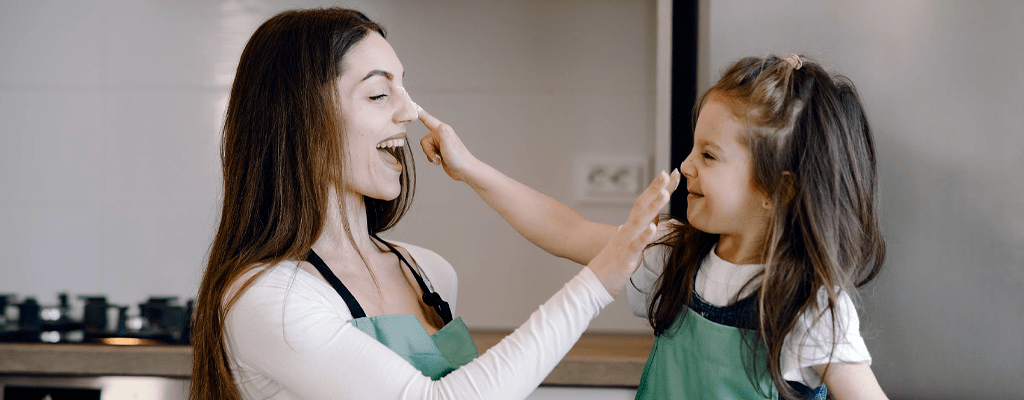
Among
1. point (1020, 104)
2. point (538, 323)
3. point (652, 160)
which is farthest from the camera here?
point (652, 160)

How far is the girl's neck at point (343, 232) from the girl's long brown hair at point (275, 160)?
5 cm

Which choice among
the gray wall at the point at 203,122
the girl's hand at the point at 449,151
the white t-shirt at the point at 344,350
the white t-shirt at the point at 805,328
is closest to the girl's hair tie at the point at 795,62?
the white t-shirt at the point at 805,328

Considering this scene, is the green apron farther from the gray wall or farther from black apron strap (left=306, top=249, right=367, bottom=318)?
the gray wall

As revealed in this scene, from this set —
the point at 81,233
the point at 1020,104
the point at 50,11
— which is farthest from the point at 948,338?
the point at 50,11

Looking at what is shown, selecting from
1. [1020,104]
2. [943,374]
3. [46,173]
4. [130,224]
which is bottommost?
[943,374]

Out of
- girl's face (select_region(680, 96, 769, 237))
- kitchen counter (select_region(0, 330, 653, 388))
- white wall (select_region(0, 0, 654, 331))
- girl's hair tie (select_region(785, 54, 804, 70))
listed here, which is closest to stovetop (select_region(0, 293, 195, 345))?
kitchen counter (select_region(0, 330, 653, 388))

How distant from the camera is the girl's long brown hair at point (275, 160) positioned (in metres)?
0.95

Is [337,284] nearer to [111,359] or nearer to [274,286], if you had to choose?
[274,286]

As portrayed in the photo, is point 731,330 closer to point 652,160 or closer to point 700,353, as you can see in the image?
point 700,353

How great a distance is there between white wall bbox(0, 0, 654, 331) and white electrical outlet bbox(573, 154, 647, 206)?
27mm

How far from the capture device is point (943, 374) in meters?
1.33

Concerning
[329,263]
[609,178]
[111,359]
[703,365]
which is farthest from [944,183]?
[111,359]

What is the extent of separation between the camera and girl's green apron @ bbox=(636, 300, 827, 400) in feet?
3.01

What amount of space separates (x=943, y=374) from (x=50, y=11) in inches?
89.3
